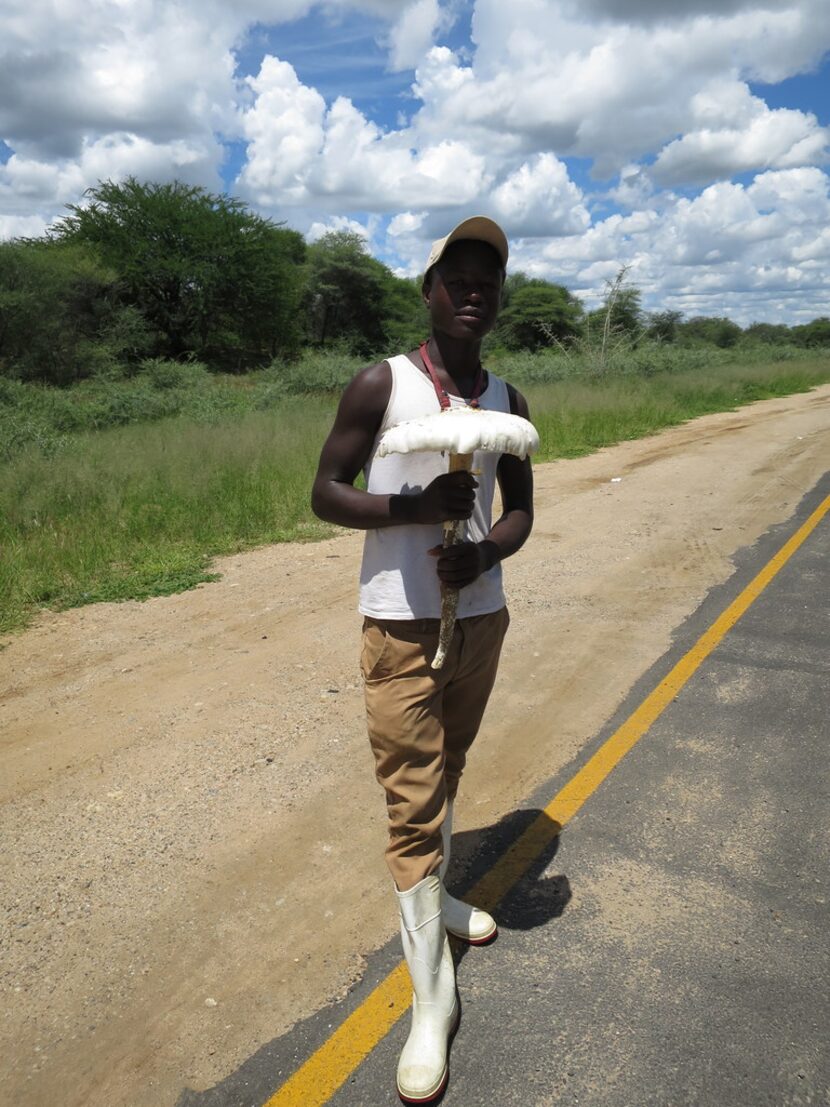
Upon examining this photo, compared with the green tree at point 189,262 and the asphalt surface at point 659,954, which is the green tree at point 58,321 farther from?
the asphalt surface at point 659,954

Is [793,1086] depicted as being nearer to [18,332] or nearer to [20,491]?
[20,491]

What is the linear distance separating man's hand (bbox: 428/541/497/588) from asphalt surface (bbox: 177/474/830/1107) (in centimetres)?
127

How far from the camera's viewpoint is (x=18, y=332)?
88.2ft

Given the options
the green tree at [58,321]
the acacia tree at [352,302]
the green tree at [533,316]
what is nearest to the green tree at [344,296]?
the acacia tree at [352,302]

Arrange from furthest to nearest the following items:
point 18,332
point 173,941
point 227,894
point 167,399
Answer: point 18,332, point 167,399, point 227,894, point 173,941

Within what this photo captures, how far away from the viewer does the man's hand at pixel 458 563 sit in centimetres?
202

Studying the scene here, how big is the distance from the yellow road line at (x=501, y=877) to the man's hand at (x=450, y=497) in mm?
1446

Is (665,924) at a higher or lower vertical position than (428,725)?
lower

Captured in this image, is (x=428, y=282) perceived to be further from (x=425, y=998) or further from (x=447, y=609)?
(x=425, y=998)

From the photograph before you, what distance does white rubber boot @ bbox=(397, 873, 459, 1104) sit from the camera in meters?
2.07

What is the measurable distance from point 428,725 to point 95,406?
1710 cm

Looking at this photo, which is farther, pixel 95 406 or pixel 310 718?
pixel 95 406

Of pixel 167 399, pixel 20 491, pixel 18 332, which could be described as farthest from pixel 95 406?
pixel 18 332

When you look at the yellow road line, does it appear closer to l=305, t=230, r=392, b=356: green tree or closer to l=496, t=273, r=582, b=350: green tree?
l=305, t=230, r=392, b=356: green tree
